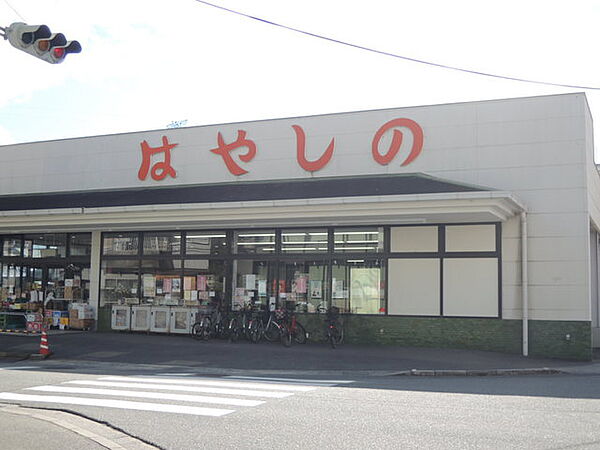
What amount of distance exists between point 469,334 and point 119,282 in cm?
1216

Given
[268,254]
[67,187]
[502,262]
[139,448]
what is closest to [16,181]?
[67,187]

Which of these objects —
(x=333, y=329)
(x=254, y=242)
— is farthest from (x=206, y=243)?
(x=333, y=329)

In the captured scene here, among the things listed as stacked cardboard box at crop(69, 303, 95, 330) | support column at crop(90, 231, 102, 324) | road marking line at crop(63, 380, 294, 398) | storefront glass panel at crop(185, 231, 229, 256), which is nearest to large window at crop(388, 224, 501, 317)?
storefront glass panel at crop(185, 231, 229, 256)

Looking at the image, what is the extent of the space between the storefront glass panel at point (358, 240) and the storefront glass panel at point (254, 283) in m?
2.24

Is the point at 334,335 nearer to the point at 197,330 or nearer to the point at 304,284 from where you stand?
the point at 304,284

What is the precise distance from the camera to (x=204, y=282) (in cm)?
2178

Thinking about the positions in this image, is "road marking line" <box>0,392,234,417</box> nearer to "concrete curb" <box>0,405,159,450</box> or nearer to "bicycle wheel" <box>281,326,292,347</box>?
"concrete curb" <box>0,405,159,450</box>

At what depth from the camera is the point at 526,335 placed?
17.6 metres

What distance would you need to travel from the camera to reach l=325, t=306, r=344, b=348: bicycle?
61.4ft

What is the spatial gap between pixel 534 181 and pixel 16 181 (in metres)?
20.0

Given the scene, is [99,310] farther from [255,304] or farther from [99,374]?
[99,374]

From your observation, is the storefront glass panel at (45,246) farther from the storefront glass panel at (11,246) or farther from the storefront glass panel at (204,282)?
the storefront glass panel at (204,282)

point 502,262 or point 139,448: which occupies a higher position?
point 502,262

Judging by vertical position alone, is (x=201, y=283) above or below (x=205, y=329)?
above
